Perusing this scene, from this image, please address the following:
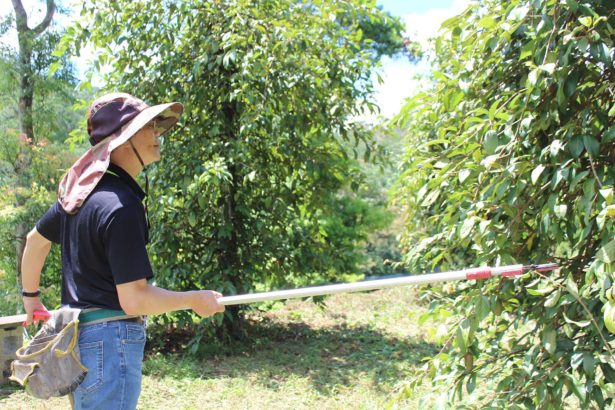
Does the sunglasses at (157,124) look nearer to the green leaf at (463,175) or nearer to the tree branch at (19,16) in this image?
the green leaf at (463,175)

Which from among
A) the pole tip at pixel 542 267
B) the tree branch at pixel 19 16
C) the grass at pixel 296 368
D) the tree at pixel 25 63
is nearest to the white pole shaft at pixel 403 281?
the pole tip at pixel 542 267

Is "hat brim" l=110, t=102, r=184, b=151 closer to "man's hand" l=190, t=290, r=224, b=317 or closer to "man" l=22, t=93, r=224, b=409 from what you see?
"man" l=22, t=93, r=224, b=409

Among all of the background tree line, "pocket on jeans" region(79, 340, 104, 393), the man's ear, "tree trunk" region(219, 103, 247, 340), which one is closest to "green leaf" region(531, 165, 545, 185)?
the man's ear

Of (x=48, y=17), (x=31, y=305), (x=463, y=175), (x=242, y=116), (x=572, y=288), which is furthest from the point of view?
(x=48, y=17)

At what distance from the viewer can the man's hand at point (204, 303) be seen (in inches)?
90.2

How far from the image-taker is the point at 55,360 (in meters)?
2.19

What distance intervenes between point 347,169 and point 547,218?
12.9 ft

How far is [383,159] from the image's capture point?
6.07 metres

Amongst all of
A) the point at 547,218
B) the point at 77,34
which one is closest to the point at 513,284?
the point at 547,218

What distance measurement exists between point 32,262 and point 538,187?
198 cm

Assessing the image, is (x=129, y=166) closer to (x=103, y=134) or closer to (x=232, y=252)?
(x=103, y=134)

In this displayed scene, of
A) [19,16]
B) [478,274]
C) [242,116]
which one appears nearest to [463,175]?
[478,274]

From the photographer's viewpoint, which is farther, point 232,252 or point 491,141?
point 232,252

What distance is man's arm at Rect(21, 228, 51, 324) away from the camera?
256 cm
